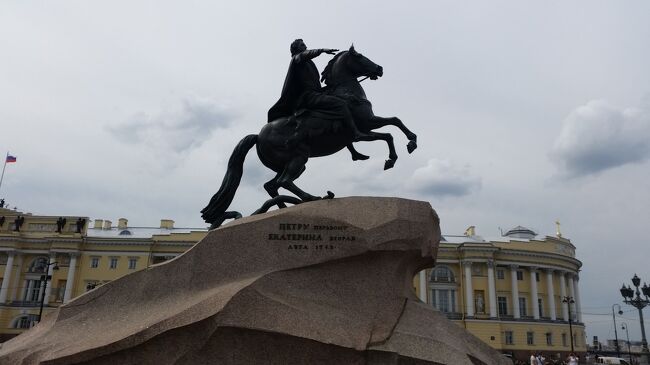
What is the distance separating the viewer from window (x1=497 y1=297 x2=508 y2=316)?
65106 millimetres

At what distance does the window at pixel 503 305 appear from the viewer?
214 feet

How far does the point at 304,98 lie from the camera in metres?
9.13

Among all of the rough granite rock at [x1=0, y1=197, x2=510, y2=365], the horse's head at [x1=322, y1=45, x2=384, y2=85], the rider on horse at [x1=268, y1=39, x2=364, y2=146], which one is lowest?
the rough granite rock at [x1=0, y1=197, x2=510, y2=365]

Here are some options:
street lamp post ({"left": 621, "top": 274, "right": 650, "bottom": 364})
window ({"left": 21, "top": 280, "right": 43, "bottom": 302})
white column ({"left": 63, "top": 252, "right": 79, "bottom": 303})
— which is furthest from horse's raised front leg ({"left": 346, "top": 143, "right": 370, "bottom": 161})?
window ({"left": 21, "top": 280, "right": 43, "bottom": 302})

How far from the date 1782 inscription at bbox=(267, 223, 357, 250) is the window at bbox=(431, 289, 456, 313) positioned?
6021cm

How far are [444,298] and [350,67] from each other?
59.9 metres

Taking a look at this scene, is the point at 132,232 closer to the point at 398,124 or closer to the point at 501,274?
the point at 501,274

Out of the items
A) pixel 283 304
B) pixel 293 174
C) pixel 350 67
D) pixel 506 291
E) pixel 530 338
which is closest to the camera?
pixel 283 304

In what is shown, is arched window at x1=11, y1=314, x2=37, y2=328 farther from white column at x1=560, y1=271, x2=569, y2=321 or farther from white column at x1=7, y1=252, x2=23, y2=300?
white column at x1=560, y1=271, x2=569, y2=321

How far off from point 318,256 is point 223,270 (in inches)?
52.2

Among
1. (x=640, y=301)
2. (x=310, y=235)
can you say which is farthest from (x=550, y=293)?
(x=310, y=235)

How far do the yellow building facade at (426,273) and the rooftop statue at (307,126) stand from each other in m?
51.5

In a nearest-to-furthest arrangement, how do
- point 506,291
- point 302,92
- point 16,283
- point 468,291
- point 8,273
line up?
1. point 302,92
2. point 8,273
3. point 16,283
4. point 468,291
5. point 506,291

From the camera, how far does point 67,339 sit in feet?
23.4
